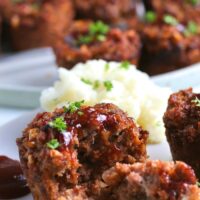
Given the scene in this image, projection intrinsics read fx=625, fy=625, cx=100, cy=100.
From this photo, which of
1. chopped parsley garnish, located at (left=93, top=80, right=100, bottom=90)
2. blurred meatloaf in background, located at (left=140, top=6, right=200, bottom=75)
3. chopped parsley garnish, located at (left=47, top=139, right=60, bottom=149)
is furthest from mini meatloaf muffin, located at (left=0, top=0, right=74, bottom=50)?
chopped parsley garnish, located at (left=47, top=139, right=60, bottom=149)

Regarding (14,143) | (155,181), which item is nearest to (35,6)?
(14,143)

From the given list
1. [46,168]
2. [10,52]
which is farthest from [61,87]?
[10,52]

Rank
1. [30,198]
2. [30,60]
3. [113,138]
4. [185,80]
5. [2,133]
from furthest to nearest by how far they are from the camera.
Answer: [30,60] < [185,80] < [2,133] < [30,198] < [113,138]

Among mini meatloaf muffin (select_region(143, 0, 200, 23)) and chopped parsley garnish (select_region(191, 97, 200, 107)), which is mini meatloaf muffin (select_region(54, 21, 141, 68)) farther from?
chopped parsley garnish (select_region(191, 97, 200, 107))

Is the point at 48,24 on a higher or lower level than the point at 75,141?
higher

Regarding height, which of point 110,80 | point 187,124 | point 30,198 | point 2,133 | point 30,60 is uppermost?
point 30,60

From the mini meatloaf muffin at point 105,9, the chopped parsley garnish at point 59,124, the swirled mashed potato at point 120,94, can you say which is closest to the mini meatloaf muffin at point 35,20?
the mini meatloaf muffin at point 105,9

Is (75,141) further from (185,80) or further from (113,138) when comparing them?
(185,80)
